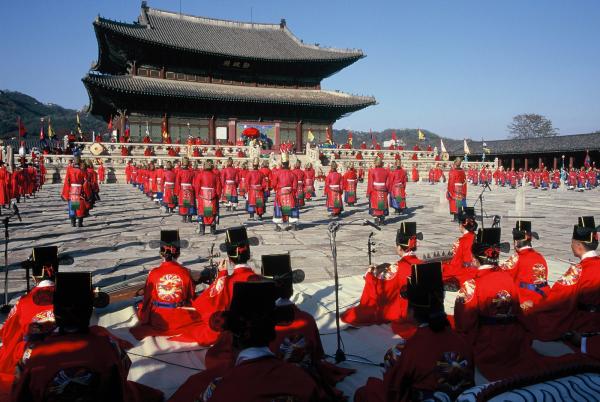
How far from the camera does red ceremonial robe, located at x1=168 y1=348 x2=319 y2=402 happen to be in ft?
5.34

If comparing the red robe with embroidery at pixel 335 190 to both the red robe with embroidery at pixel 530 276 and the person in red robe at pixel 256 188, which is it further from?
the red robe with embroidery at pixel 530 276

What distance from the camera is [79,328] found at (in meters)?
2.18

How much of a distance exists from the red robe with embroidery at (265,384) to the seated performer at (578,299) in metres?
2.81

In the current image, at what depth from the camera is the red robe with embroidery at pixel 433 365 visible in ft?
7.18

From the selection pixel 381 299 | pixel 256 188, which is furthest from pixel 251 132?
pixel 381 299

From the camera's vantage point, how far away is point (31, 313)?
2963 mm

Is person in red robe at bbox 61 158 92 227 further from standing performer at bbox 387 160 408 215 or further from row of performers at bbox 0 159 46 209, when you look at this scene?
standing performer at bbox 387 160 408 215

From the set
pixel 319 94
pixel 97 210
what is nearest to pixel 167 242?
pixel 97 210

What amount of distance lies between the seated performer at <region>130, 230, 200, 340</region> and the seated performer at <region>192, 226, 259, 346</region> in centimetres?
15

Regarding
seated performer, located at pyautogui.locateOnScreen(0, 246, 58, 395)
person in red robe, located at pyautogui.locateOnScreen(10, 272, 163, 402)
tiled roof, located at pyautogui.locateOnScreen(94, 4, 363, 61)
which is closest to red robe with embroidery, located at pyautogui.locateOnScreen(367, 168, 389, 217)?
seated performer, located at pyautogui.locateOnScreen(0, 246, 58, 395)

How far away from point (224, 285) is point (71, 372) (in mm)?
1774

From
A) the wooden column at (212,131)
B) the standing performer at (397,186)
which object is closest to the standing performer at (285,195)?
the standing performer at (397,186)

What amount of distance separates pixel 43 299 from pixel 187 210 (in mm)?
7756

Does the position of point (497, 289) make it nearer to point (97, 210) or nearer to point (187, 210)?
point (187, 210)
